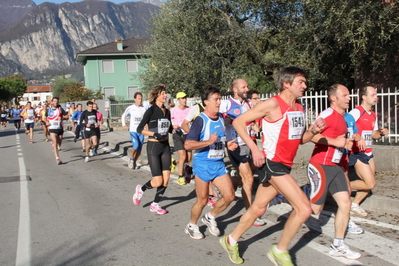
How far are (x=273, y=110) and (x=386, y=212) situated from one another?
123 inches

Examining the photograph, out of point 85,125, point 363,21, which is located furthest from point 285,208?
point 85,125

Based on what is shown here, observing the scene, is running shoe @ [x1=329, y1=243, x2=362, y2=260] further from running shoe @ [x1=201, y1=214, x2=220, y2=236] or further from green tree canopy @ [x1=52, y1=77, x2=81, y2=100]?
green tree canopy @ [x1=52, y1=77, x2=81, y2=100]

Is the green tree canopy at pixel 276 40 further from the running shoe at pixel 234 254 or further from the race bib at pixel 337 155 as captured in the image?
the running shoe at pixel 234 254

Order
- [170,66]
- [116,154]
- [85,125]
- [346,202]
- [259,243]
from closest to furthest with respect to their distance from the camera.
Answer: [346,202] < [259,243] < [85,125] < [116,154] < [170,66]

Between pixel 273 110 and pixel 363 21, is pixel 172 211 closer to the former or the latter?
pixel 273 110

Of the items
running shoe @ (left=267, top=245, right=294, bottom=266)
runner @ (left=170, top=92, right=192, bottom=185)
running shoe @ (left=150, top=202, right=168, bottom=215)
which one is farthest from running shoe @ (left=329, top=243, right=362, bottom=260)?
runner @ (left=170, top=92, right=192, bottom=185)

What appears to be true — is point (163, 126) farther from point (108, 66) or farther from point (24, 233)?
point (108, 66)

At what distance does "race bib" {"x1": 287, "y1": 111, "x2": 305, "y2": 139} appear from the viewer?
152 inches

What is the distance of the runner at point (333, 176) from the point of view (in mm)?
4245

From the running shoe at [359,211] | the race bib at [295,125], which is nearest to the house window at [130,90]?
the running shoe at [359,211]

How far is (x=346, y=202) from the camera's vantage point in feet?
14.1

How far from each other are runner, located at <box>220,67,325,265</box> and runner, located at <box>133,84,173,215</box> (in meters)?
2.50

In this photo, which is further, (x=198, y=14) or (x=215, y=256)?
(x=198, y=14)

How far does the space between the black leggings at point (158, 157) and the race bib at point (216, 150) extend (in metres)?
1.58
